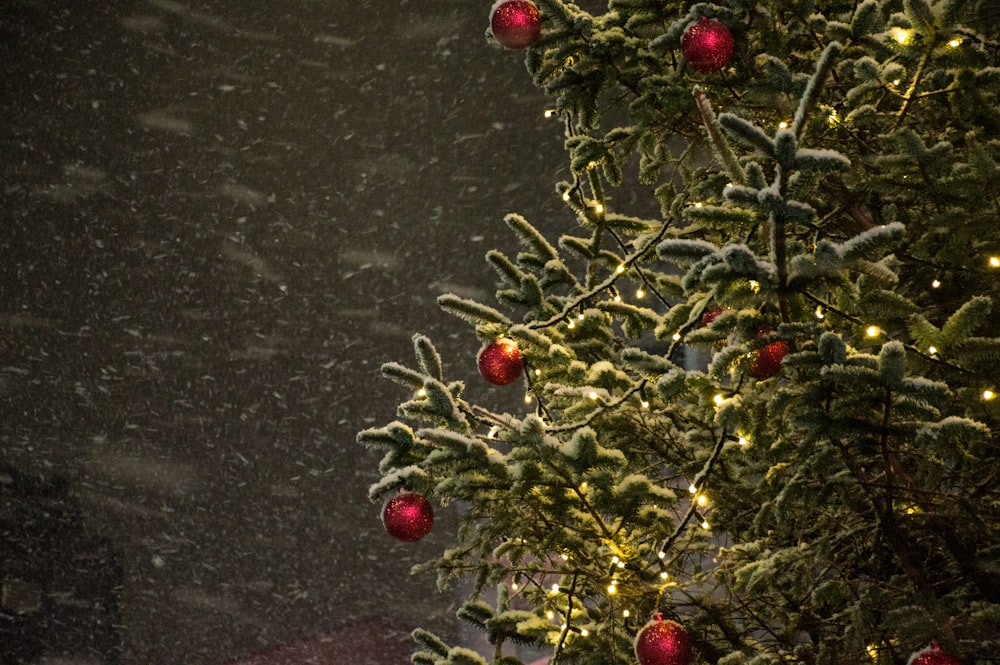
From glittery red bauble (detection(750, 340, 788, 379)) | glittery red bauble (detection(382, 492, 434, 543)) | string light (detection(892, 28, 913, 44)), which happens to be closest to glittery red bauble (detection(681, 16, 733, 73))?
string light (detection(892, 28, 913, 44))

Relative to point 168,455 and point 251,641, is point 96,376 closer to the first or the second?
point 168,455

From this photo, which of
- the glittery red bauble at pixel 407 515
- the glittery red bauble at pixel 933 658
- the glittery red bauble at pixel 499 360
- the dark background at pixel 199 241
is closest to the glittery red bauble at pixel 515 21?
the glittery red bauble at pixel 499 360

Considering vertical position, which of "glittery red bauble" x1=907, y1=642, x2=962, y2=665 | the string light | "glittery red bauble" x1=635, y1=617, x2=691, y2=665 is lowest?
"glittery red bauble" x1=635, y1=617, x2=691, y2=665

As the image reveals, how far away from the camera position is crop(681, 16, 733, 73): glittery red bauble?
1.79 meters

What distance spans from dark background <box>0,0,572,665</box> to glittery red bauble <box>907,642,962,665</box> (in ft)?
19.6

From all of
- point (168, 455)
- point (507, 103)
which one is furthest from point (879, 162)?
point (168, 455)

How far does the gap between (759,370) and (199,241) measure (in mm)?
8668

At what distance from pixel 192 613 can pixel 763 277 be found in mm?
11669

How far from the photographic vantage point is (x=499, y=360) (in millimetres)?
1953

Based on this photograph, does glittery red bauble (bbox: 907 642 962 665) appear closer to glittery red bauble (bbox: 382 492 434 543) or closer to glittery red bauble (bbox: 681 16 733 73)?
glittery red bauble (bbox: 382 492 434 543)

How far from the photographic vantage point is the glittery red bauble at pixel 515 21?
1.95 m

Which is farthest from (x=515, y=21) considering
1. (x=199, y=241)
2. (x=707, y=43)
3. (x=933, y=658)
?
(x=199, y=241)

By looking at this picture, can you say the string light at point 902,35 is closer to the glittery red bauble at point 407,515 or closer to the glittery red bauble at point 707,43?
the glittery red bauble at point 707,43

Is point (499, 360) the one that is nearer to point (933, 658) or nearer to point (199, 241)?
point (933, 658)
